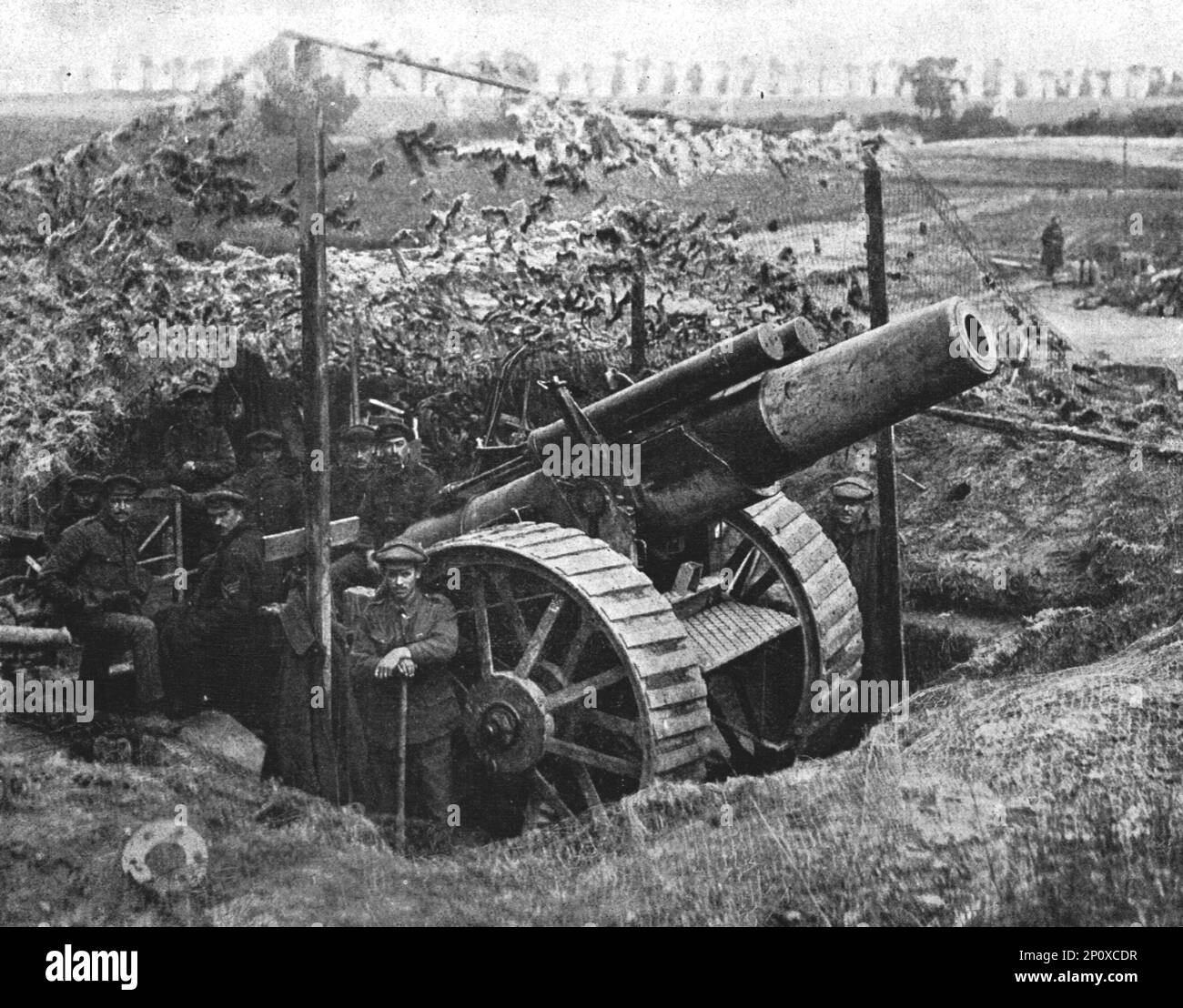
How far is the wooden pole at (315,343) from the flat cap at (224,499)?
509mm

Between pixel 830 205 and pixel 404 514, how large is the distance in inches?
98.9

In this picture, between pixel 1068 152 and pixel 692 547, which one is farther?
pixel 692 547

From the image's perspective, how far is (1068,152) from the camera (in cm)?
622

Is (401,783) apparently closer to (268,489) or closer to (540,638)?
(540,638)

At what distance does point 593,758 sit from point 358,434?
197 centimetres

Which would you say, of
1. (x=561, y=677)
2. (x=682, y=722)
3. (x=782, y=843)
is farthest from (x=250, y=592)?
(x=782, y=843)

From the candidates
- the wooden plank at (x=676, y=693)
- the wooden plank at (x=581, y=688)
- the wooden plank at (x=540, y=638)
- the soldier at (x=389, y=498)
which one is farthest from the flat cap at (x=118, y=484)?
the wooden plank at (x=676, y=693)

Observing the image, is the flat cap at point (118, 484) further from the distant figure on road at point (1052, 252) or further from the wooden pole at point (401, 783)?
the distant figure on road at point (1052, 252)

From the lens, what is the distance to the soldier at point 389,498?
6.25 m

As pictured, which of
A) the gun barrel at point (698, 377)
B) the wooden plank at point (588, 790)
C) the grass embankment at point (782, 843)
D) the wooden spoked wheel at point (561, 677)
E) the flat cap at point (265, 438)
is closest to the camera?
the grass embankment at point (782, 843)

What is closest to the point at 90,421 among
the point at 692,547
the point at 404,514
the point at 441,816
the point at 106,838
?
the point at 404,514

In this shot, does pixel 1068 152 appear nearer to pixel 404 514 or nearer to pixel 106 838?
pixel 404 514

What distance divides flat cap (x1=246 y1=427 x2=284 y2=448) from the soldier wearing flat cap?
2.76 m

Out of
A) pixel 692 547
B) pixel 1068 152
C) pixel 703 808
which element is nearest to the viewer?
pixel 703 808
